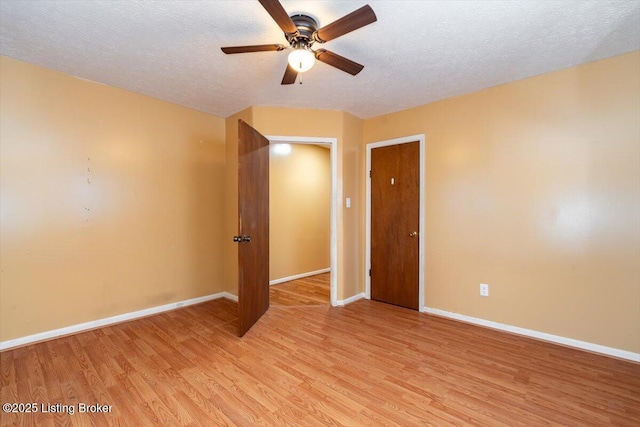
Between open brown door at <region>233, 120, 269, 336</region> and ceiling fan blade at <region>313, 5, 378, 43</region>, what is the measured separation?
52.8 inches

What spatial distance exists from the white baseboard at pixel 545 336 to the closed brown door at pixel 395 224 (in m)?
0.45

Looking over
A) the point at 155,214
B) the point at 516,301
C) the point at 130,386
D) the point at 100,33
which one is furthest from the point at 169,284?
the point at 516,301

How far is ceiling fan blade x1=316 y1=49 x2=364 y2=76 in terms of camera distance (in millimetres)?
1865

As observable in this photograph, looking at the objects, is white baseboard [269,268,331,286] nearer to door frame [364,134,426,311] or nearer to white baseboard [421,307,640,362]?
door frame [364,134,426,311]

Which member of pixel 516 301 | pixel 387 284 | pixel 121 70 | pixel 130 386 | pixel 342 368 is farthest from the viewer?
pixel 387 284

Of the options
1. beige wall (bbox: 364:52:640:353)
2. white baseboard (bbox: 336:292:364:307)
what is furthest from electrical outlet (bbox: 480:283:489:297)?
white baseboard (bbox: 336:292:364:307)

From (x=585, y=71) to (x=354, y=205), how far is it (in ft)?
8.59

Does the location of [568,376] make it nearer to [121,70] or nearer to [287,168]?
[287,168]

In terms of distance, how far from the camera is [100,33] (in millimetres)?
1997

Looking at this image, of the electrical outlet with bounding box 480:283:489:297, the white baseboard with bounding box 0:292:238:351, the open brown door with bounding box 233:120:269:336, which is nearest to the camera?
the white baseboard with bounding box 0:292:238:351

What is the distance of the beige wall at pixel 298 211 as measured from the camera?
4.61 m

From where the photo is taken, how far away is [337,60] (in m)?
1.92

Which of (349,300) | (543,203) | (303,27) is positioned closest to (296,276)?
(349,300)

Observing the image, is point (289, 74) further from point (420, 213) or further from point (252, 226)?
point (420, 213)
